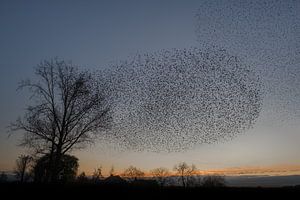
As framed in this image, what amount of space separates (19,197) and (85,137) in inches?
983

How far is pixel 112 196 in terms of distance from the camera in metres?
10.9

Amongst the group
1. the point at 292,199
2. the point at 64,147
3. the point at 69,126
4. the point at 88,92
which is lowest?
the point at 292,199

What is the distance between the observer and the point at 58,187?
11.5 metres

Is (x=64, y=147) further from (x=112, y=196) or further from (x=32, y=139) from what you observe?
(x=112, y=196)

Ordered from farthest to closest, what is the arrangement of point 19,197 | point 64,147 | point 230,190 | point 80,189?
point 64,147 < point 230,190 < point 80,189 < point 19,197

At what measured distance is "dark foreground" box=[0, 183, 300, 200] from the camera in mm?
10711

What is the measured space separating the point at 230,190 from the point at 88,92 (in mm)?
25904

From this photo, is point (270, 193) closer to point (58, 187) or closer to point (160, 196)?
point (160, 196)

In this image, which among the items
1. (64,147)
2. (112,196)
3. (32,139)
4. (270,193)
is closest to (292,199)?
(270,193)

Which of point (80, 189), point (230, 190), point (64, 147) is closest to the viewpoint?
point (80, 189)

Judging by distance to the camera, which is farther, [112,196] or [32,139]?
[32,139]

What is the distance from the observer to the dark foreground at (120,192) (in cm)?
1071

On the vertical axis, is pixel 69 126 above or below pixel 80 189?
above

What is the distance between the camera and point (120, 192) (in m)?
11.1
